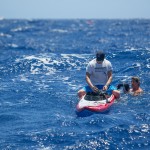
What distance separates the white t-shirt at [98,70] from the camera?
12828 mm

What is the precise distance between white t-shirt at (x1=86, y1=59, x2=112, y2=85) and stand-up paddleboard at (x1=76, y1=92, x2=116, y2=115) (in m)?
0.73

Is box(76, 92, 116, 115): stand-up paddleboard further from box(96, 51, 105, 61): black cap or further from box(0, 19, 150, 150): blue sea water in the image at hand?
box(96, 51, 105, 61): black cap

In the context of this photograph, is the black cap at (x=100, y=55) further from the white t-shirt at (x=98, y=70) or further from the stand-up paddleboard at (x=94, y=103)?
the stand-up paddleboard at (x=94, y=103)

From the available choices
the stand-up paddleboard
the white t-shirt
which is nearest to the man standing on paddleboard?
the white t-shirt

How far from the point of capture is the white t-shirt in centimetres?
1283

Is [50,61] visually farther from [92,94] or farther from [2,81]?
[92,94]

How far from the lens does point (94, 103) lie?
12094 millimetres

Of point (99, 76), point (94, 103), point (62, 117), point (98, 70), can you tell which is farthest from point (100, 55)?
point (62, 117)

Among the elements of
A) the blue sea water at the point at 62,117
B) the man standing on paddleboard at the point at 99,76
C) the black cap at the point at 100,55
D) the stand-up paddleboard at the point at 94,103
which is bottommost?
the blue sea water at the point at 62,117

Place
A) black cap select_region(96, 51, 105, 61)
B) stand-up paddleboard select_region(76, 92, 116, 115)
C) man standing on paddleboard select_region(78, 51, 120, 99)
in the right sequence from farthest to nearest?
man standing on paddleboard select_region(78, 51, 120, 99) → black cap select_region(96, 51, 105, 61) → stand-up paddleboard select_region(76, 92, 116, 115)

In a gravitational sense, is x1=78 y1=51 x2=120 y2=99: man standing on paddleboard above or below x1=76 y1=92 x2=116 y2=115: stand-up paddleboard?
above

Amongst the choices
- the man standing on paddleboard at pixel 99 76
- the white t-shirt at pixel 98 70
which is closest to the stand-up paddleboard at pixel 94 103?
the man standing on paddleboard at pixel 99 76

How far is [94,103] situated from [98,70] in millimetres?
1429

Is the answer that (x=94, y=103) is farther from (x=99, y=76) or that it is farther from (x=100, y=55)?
(x=100, y=55)
